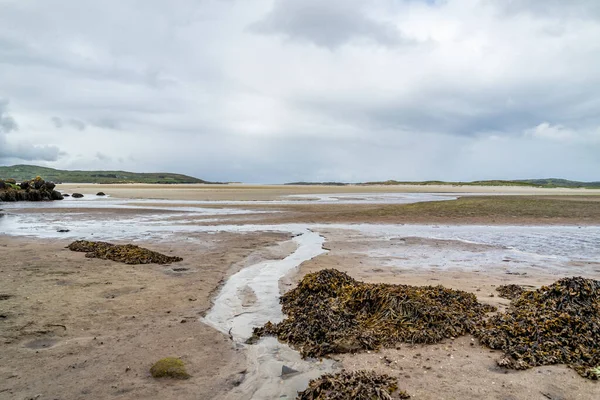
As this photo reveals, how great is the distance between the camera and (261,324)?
7.39 meters

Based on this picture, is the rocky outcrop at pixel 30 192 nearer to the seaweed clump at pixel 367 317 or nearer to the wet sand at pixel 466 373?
the seaweed clump at pixel 367 317

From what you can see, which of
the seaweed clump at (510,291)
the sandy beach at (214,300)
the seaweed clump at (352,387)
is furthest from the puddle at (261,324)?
the seaweed clump at (510,291)

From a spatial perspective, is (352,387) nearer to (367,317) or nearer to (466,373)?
(466,373)

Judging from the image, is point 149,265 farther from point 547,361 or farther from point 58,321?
point 547,361

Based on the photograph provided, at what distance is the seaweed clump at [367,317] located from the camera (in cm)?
639

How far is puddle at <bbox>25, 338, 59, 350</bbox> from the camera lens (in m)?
6.02

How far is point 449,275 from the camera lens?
435 inches

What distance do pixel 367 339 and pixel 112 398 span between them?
3.82 meters

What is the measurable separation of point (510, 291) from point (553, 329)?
101 inches

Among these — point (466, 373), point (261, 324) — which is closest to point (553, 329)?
point (466, 373)

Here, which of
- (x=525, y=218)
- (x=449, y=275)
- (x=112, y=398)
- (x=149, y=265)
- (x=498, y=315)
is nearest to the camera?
(x=112, y=398)

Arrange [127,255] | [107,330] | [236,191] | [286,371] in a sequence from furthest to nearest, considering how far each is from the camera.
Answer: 1. [236,191]
2. [127,255]
3. [107,330]
4. [286,371]

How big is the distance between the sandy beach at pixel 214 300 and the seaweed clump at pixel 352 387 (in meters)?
0.26

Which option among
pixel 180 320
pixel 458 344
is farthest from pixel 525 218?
pixel 180 320
